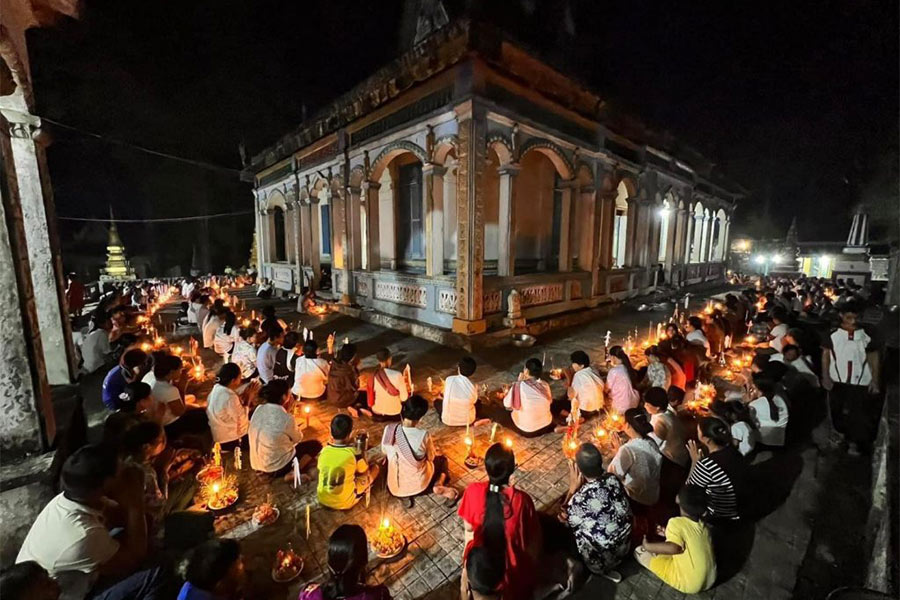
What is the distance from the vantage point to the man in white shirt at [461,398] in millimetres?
4891

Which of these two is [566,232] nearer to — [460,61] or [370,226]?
[460,61]

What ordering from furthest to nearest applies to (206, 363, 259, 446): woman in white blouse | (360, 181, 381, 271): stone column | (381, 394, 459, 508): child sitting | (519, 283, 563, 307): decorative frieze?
(360, 181, 381, 271): stone column → (519, 283, 563, 307): decorative frieze → (206, 363, 259, 446): woman in white blouse → (381, 394, 459, 508): child sitting

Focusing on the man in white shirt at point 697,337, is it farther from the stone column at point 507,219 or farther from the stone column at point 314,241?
the stone column at point 314,241

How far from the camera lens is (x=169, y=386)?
14.6 feet

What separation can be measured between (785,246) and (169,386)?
49007 mm

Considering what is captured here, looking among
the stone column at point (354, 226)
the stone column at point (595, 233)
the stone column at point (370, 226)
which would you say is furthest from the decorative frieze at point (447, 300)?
the stone column at point (595, 233)

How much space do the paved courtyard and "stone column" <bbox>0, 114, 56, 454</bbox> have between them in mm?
1720

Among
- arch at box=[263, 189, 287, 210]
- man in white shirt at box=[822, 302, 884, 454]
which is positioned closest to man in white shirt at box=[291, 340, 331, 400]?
man in white shirt at box=[822, 302, 884, 454]

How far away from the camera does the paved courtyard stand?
106 inches

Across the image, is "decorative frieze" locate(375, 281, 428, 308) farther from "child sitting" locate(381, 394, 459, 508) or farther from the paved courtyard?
"child sitting" locate(381, 394, 459, 508)

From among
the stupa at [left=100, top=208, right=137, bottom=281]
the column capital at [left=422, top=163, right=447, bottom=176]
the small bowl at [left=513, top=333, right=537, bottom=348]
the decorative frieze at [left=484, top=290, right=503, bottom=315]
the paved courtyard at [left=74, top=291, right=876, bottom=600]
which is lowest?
the paved courtyard at [left=74, top=291, right=876, bottom=600]

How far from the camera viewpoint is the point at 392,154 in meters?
11.3

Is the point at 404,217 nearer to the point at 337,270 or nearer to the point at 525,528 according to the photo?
the point at 337,270

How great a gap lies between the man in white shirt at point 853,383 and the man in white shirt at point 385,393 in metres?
5.84
